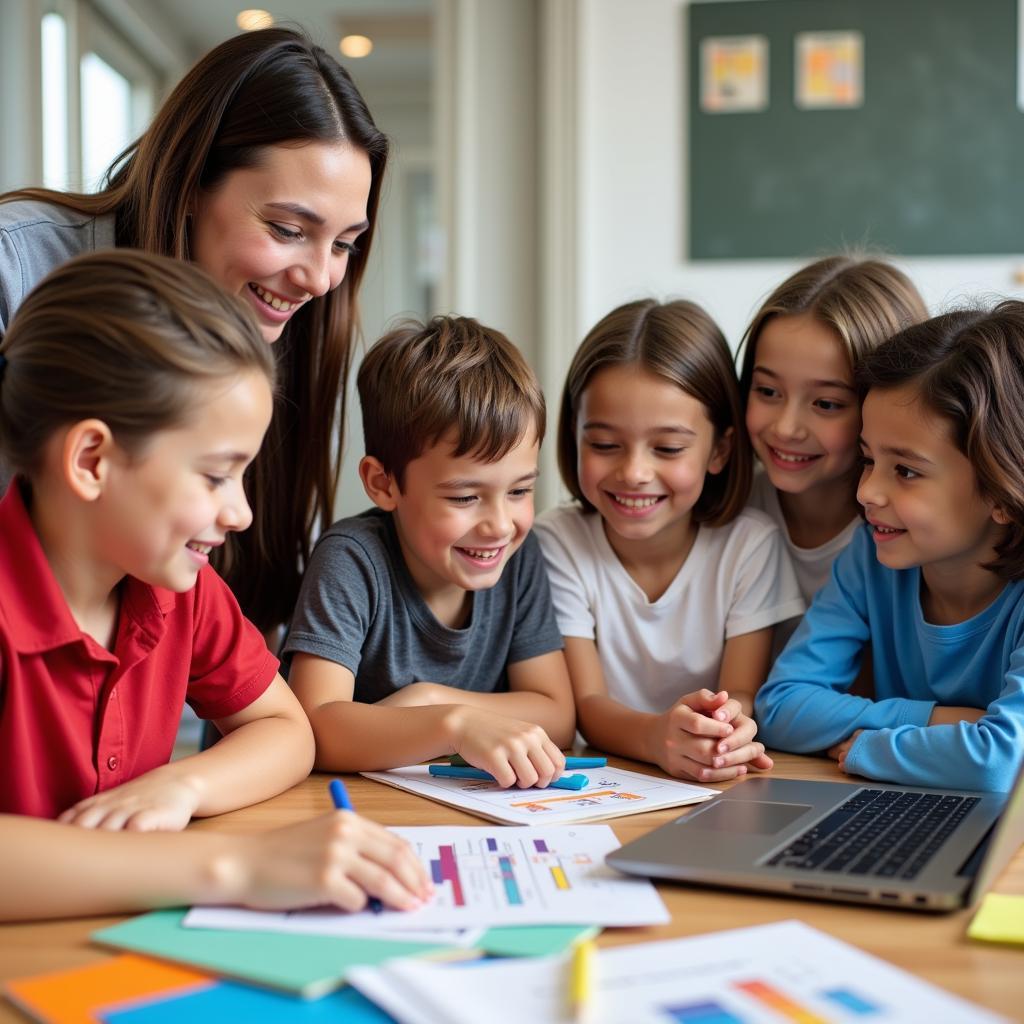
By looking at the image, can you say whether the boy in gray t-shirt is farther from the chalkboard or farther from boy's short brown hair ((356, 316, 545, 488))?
the chalkboard

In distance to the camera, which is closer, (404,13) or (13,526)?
(13,526)

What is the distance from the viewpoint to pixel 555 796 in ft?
3.68

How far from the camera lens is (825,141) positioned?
3.38m

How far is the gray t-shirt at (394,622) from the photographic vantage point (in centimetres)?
141

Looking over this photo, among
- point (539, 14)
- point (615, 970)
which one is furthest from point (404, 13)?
point (615, 970)

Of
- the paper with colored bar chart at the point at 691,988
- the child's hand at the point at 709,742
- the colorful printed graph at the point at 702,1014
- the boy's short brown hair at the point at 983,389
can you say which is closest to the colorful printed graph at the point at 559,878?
the paper with colored bar chart at the point at 691,988

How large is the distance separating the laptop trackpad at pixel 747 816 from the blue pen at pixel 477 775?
5.9 inches

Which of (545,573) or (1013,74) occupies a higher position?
(1013,74)

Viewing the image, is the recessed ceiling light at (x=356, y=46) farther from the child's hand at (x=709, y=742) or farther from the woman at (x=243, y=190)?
the child's hand at (x=709, y=742)

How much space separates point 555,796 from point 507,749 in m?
0.07

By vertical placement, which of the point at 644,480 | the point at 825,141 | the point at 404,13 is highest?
the point at 404,13

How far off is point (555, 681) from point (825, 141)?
239cm

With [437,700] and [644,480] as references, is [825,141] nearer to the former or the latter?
[644,480]

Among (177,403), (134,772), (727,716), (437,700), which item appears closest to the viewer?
(177,403)
